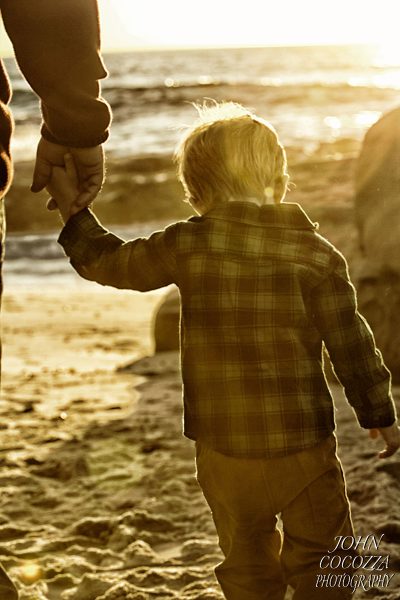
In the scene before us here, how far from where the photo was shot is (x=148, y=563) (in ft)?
10.6

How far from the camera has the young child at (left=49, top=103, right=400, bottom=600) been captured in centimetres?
229

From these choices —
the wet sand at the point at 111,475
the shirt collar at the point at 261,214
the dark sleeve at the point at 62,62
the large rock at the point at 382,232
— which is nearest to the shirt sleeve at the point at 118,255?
the shirt collar at the point at 261,214

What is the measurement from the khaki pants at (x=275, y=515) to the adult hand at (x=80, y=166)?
778 mm

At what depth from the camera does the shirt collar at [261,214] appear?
231 centimetres

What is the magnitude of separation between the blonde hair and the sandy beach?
130 centimetres

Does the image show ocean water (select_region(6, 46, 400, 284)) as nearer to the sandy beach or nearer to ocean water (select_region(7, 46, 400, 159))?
ocean water (select_region(7, 46, 400, 159))

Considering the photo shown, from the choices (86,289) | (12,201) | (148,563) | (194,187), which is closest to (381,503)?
(148,563)

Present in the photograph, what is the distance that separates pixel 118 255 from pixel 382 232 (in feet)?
10.2

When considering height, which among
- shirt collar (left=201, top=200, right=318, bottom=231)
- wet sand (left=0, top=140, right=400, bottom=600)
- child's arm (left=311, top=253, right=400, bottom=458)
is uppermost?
shirt collar (left=201, top=200, right=318, bottom=231)

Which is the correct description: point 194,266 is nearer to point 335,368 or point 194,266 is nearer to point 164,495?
point 335,368

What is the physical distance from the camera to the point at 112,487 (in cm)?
398

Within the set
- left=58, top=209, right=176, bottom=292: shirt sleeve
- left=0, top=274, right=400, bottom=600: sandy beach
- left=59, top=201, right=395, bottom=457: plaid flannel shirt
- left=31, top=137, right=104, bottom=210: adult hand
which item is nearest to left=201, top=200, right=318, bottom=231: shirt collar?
left=59, top=201, right=395, bottom=457: plaid flannel shirt

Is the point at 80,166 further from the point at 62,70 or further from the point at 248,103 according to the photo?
the point at 248,103

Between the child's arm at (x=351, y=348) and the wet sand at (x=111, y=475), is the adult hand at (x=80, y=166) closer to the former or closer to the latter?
the child's arm at (x=351, y=348)
